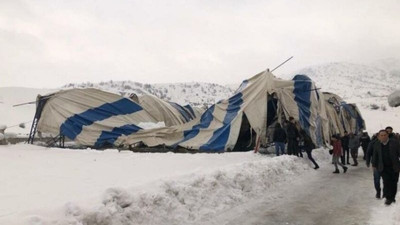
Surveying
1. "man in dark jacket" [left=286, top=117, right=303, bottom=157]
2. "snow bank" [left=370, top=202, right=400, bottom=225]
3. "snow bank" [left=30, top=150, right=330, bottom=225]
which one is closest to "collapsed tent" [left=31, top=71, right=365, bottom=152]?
"man in dark jacket" [left=286, top=117, right=303, bottom=157]

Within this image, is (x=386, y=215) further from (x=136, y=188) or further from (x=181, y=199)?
(x=136, y=188)

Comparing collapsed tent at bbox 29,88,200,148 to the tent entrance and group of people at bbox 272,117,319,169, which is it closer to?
the tent entrance

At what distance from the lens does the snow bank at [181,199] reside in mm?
6152

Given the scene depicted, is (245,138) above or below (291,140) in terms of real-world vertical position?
above

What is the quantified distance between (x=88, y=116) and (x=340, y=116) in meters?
18.0

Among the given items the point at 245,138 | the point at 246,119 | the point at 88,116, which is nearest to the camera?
the point at 246,119

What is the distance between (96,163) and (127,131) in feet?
25.4

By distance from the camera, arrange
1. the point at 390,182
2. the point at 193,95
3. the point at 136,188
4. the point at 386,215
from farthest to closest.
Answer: the point at 193,95, the point at 390,182, the point at 386,215, the point at 136,188

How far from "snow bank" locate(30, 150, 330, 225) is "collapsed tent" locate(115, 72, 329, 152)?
7.63m

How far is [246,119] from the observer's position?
817 inches

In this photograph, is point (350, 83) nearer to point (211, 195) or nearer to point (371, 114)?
point (371, 114)

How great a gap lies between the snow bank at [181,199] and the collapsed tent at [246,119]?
7635 mm

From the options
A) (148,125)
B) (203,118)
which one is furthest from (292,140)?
(148,125)

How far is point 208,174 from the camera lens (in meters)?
9.71
